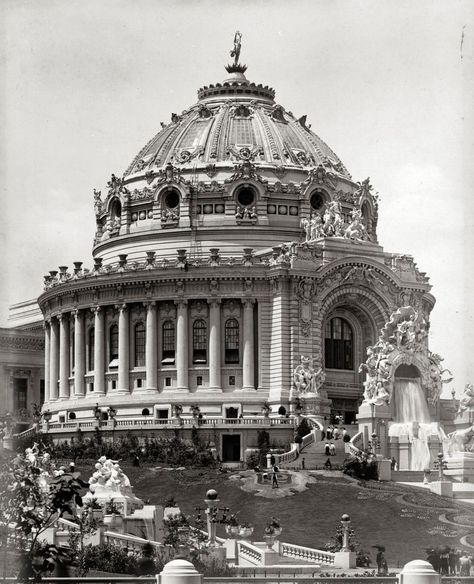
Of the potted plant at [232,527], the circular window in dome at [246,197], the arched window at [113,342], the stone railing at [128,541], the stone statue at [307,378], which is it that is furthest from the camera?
the circular window in dome at [246,197]

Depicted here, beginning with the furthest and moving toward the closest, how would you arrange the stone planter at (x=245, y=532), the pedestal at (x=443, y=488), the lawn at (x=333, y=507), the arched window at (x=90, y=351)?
the arched window at (x=90, y=351), the pedestal at (x=443, y=488), the lawn at (x=333, y=507), the stone planter at (x=245, y=532)

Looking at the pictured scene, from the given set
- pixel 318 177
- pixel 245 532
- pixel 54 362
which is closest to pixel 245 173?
pixel 318 177

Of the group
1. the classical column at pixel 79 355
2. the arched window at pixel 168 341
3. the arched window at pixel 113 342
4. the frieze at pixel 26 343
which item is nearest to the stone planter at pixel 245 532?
the arched window at pixel 168 341

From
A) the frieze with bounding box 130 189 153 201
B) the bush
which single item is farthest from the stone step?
the frieze with bounding box 130 189 153 201

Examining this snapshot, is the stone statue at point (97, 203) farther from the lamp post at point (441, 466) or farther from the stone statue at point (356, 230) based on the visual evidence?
the lamp post at point (441, 466)

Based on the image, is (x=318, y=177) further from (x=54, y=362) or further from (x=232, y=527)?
(x=232, y=527)

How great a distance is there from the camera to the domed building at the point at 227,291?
112125 mm

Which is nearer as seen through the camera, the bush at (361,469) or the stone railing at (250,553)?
the stone railing at (250,553)

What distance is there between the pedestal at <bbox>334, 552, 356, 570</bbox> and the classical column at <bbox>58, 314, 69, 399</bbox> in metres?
58.9

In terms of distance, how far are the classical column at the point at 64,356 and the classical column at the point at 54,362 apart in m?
1.22

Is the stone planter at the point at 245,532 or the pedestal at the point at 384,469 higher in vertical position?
the pedestal at the point at 384,469

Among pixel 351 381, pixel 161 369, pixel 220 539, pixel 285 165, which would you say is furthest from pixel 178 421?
pixel 220 539

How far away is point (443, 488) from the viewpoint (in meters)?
86.6

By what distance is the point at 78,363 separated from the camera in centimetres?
11900
